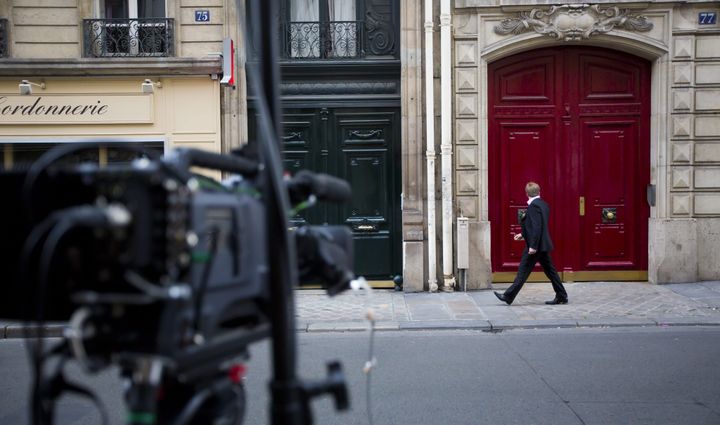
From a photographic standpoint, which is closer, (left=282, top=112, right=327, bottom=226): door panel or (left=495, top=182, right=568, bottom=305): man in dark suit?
(left=495, top=182, right=568, bottom=305): man in dark suit

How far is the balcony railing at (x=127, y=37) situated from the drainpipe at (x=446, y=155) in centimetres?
484

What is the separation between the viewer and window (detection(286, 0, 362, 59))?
1369 centimetres

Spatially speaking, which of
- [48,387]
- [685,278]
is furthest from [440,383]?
[685,278]

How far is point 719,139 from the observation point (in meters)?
13.5

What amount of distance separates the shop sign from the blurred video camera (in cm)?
1215

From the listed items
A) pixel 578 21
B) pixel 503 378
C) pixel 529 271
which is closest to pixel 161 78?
pixel 529 271

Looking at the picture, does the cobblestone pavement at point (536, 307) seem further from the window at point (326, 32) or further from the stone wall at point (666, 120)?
the window at point (326, 32)

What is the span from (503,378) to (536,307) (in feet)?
14.8

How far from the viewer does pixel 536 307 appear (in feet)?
38.4

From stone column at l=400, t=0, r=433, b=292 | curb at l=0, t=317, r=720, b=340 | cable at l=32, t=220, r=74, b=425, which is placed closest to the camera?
cable at l=32, t=220, r=74, b=425

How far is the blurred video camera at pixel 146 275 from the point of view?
1.52 meters

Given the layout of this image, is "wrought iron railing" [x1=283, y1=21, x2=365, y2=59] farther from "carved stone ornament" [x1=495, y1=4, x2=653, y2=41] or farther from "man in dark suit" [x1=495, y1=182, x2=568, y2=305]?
"man in dark suit" [x1=495, y1=182, x2=568, y2=305]

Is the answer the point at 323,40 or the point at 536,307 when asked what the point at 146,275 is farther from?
the point at 323,40

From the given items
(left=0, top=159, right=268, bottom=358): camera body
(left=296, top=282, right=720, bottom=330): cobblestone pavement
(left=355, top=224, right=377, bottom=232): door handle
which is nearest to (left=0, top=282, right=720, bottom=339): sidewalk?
(left=296, top=282, right=720, bottom=330): cobblestone pavement
